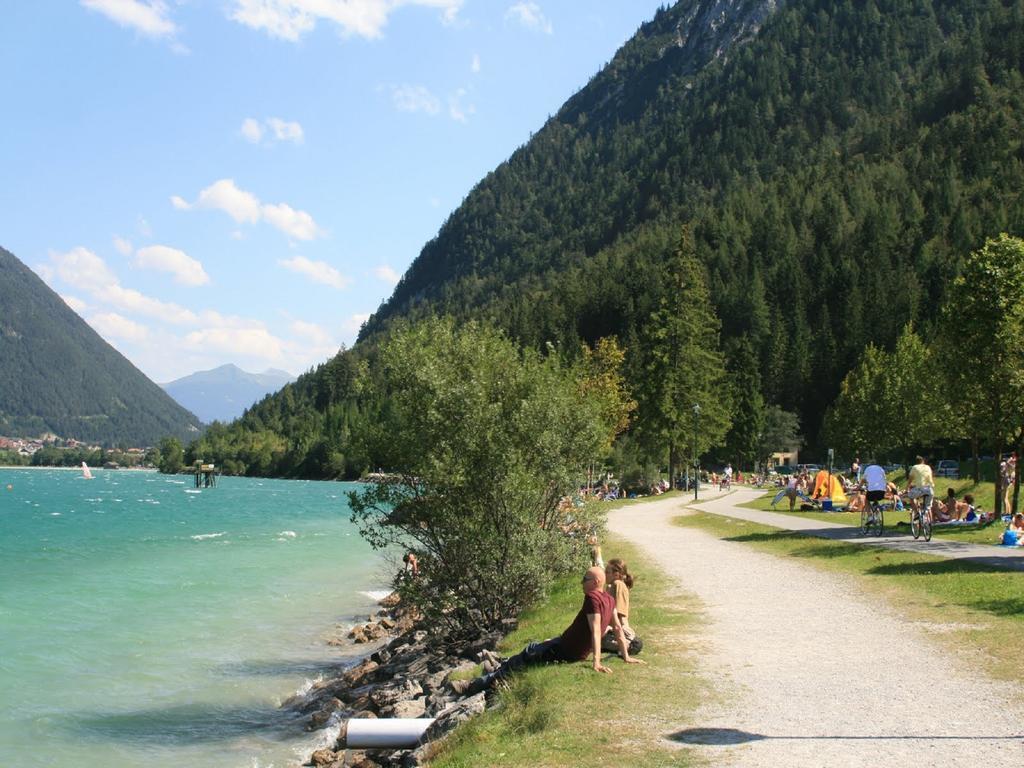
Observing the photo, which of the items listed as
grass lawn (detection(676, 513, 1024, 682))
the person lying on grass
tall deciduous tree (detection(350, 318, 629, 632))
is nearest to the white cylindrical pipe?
the person lying on grass

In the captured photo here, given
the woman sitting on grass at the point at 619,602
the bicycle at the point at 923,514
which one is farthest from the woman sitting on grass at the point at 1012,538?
the woman sitting on grass at the point at 619,602

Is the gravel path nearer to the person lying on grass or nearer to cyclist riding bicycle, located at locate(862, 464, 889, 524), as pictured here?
the person lying on grass

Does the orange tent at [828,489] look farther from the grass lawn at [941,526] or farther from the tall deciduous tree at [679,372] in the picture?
the tall deciduous tree at [679,372]

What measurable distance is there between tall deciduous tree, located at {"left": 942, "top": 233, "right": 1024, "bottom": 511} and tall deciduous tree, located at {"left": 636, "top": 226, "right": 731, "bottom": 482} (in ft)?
135

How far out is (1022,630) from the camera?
12.8 meters

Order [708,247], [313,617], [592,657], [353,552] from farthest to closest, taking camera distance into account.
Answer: [708,247] → [353,552] → [313,617] → [592,657]

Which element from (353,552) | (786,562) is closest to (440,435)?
(786,562)

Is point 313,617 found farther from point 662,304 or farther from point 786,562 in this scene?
point 662,304

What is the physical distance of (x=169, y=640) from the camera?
2691 cm

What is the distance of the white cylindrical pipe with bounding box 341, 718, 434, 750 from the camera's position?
11.9 m

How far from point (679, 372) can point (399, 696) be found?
187ft

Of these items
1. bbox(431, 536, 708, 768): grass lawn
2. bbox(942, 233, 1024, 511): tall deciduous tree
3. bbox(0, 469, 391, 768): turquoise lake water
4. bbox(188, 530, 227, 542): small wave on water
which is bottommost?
bbox(0, 469, 391, 768): turquoise lake water

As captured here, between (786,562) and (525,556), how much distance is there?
7.90 metres

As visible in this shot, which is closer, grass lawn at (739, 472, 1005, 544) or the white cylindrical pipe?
the white cylindrical pipe
